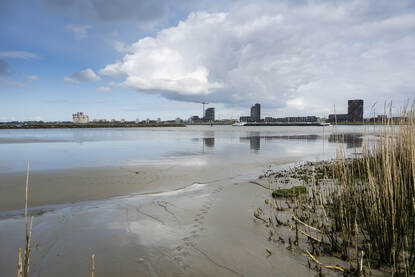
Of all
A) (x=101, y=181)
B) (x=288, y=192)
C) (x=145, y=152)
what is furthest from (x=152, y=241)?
(x=145, y=152)

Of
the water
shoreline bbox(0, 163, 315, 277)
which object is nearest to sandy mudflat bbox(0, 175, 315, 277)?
shoreline bbox(0, 163, 315, 277)

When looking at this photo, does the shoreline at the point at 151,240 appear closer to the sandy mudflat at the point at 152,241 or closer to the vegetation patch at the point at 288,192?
the sandy mudflat at the point at 152,241

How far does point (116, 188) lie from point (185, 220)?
16.9ft

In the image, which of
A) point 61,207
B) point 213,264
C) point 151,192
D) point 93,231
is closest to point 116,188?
point 151,192

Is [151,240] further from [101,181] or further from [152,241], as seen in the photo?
[101,181]

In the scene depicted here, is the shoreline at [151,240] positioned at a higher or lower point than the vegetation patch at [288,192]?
lower

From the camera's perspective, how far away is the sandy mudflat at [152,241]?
13.9 ft

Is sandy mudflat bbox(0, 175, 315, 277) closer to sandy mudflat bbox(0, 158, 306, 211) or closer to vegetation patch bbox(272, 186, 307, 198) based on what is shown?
vegetation patch bbox(272, 186, 307, 198)

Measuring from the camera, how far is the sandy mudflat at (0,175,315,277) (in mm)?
4234

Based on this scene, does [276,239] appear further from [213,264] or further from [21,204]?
[21,204]

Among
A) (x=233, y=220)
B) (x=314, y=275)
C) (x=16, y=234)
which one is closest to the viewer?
(x=314, y=275)

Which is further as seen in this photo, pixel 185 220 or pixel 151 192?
pixel 151 192

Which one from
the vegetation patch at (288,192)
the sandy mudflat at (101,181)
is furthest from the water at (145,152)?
the sandy mudflat at (101,181)

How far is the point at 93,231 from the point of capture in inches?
228
